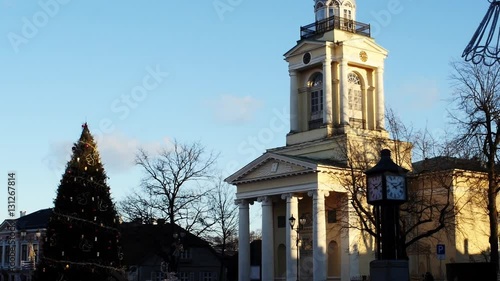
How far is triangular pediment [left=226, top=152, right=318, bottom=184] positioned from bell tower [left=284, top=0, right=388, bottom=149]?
12.6 feet

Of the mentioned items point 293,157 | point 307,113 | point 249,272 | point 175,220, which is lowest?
point 249,272

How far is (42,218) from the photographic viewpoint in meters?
79.4

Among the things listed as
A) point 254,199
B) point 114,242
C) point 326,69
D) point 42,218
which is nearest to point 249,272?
point 254,199

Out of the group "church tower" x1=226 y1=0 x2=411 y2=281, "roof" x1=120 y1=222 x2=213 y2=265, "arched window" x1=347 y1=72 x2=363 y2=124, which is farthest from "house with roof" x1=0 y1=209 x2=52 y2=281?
"arched window" x1=347 y1=72 x2=363 y2=124

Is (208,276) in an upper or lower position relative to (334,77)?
lower

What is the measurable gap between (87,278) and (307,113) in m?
30.8

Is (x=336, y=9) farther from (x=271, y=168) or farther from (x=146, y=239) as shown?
(x=146, y=239)

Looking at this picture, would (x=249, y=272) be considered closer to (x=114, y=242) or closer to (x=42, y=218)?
(x=114, y=242)

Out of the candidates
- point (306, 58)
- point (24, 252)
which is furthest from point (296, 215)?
point (24, 252)

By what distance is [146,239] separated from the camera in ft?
204

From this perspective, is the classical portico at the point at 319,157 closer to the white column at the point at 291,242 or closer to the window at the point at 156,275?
the white column at the point at 291,242

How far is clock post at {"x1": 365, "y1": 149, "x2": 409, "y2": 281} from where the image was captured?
17.1m

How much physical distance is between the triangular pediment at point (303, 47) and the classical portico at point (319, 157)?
78 millimetres

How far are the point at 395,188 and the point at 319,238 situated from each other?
30552 mm
